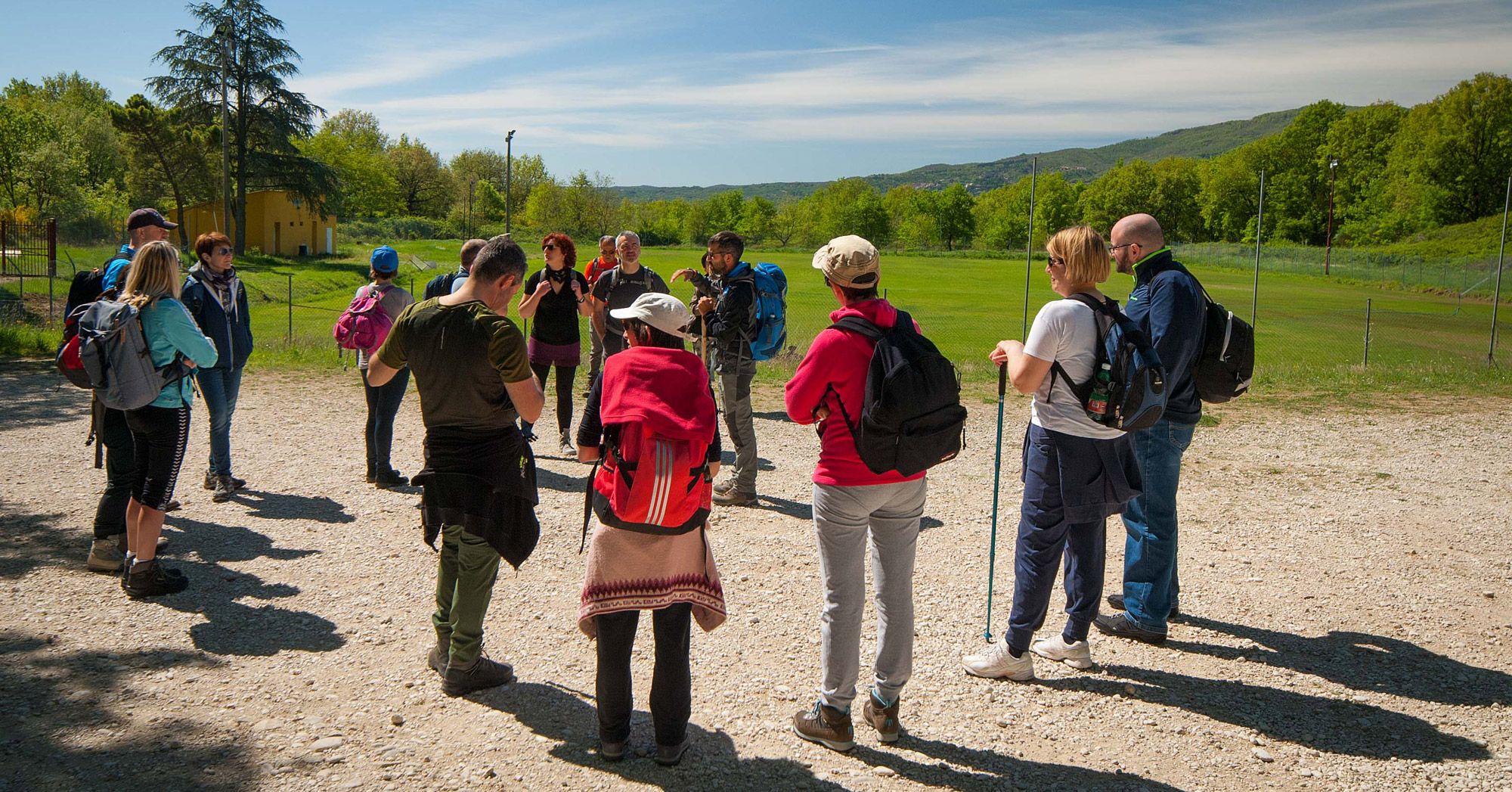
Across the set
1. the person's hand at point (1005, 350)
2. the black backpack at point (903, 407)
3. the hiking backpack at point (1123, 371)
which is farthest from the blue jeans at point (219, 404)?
the hiking backpack at point (1123, 371)

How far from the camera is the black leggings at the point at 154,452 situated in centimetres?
502

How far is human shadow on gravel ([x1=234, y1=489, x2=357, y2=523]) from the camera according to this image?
6.95m

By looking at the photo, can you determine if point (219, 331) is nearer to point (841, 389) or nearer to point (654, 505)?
point (654, 505)

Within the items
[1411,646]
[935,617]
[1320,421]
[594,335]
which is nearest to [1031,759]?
[935,617]

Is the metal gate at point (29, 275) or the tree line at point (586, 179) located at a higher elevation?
the tree line at point (586, 179)

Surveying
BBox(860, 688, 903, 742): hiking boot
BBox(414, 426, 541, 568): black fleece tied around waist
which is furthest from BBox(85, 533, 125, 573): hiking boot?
BBox(860, 688, 903, 742): hiking boot

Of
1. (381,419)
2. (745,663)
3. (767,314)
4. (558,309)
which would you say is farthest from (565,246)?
(745,663)

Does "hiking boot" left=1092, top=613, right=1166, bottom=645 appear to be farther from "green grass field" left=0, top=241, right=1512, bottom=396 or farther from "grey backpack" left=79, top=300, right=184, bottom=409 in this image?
"green grass field" left=0, top=241, right=1512, bottom=396

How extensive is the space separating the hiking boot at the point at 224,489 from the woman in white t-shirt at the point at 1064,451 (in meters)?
6.03

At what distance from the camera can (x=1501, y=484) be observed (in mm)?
8539

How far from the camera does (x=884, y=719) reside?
3861mm

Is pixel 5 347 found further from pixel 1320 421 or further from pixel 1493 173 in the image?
pixel 1493 173

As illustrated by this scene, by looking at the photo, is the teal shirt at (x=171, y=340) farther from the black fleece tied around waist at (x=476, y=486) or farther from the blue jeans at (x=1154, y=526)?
the blue jeans at (x=1154, y=526)

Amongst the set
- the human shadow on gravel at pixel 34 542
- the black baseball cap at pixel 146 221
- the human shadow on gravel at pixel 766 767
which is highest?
the black baseball cap at pixel 146 221
